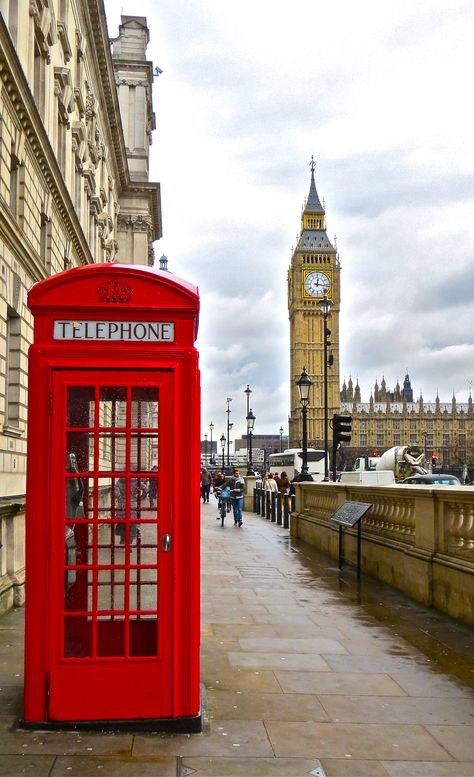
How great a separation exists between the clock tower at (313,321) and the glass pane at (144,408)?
142 metres

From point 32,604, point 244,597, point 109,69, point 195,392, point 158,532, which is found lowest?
point 244,597

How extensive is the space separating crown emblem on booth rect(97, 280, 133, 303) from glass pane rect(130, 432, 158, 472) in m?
0.82

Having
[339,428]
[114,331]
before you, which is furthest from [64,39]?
[114,331]

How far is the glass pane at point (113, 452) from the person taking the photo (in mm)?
4930

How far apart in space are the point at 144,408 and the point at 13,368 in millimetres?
9614

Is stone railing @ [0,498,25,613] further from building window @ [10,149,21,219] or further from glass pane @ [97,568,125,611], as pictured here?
building window @ [10,149,21,219]

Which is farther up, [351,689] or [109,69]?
[109,69]

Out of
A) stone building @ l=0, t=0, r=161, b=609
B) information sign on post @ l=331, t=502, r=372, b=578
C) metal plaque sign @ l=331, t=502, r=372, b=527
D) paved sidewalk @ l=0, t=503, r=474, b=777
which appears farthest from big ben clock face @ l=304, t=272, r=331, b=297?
paved sidewalk @ l=0, t=503, r=474, b=777

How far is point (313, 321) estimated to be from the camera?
504 feet

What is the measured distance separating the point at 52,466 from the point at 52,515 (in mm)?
284

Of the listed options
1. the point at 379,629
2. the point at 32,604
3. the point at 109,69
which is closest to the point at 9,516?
the point at 379,629

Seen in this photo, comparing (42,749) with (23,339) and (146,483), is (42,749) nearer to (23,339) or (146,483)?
(146,483)

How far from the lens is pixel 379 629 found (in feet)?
26.6

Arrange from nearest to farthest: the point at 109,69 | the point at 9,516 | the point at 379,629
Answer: the point at 379,629 → the point at 9,516 → the point at 109,69
